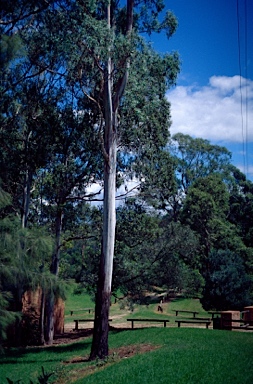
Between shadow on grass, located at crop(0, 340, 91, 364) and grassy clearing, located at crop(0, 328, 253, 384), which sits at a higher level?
grassy clearing, located at crop(0, 328, 253, 384)

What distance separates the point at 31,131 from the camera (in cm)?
1878

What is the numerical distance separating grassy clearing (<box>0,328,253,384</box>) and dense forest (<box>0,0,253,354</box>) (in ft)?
6.18

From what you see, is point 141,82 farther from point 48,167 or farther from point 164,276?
point 164,276

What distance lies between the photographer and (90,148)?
17406mm

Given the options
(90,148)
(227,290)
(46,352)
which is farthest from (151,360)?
(227,290)

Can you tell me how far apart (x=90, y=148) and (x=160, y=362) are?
31.8ft

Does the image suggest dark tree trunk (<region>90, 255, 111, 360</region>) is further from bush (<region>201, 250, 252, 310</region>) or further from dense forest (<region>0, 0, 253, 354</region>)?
bush (<region>201, 250, 252, 310</region>)

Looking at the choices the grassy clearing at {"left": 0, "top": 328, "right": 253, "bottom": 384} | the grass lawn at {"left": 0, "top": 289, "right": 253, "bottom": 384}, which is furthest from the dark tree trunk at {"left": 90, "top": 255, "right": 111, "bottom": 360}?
the grassy clearing at {"left": 0, "top": 328, "right": 253, "bottom": 384}

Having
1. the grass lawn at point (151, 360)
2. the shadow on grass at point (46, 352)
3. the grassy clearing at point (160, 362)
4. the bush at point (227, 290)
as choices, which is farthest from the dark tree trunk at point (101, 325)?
the bush at point (227, 290)

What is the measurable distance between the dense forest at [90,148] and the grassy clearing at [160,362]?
1.88 meters

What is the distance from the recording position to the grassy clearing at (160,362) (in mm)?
8674

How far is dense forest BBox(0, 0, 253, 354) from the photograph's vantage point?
13.1 m

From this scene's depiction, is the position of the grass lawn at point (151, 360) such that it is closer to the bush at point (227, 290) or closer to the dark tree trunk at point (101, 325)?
the dark tree trunk at point (101, 325)

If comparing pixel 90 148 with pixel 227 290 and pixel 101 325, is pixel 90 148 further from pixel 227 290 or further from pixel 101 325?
pixel 227 290
